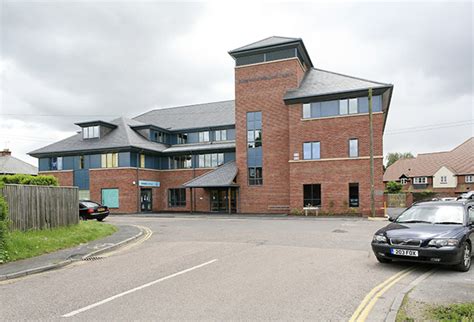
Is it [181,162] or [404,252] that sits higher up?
[181,162]

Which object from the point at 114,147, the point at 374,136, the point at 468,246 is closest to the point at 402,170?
the point at 374,136

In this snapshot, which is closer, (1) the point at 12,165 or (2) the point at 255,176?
(2) the point at 255,176

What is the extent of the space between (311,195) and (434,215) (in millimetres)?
19441

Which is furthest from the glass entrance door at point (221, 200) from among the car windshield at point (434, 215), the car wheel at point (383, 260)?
the car wheel at point (383, 260)

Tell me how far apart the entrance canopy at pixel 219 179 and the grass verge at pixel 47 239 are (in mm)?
15090

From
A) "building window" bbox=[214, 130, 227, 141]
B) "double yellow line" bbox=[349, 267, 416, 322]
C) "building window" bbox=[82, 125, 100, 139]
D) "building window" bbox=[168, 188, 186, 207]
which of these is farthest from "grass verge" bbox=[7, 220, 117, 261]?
"building window" bbox=[82, 125, 100, 139]

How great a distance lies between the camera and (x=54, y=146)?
39.2 m

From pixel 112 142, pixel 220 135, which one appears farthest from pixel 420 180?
pixel 112 142

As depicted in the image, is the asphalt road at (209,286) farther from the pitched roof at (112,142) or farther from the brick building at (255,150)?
the pitched roof at (112,142)

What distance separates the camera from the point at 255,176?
102 ft

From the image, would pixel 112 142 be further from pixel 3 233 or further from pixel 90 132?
pixel 3 233

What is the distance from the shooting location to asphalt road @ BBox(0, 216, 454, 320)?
17.3 ft

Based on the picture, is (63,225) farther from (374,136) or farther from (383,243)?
(374,136)

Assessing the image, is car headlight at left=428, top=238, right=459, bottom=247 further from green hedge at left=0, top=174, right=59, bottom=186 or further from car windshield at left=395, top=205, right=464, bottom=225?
green hedge at left=0, top=174, right=59, bottom=186
